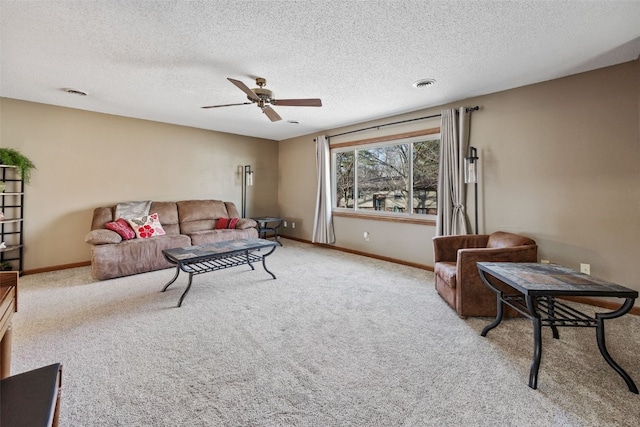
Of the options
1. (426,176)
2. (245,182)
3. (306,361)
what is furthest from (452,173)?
(245,182)

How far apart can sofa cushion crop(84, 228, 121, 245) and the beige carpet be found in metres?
0.70

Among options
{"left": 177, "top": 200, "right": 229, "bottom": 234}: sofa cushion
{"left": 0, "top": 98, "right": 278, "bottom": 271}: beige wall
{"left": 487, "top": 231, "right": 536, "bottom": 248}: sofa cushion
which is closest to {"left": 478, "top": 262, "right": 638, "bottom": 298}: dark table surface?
{"left": 487, "top": 231, "right": 536, "bottom": 248}: sofa cushion

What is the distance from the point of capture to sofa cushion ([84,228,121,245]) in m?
3.66

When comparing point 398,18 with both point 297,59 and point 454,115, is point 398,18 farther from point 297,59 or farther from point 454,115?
point 454,115

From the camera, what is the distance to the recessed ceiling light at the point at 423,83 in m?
3.12

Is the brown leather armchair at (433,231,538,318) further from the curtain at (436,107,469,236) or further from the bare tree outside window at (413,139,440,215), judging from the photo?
the bare tree outside window at (413,139,440,215)

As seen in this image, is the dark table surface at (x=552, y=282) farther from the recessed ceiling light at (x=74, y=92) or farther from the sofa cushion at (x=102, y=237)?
the recessed ceiling light at (x=74, y=92)

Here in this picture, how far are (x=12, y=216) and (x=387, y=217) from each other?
5.50 m

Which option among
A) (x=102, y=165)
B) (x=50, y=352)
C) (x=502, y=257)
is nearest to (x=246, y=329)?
(x=50, y=352)

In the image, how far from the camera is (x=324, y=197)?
560cm

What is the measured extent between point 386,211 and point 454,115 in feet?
6.06

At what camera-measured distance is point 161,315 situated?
263 cm

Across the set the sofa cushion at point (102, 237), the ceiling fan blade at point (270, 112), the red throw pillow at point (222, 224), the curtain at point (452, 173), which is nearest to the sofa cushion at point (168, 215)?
the red throw pillow at point (222, 224)

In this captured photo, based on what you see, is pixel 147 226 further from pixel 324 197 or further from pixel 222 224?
pixel 324 197
